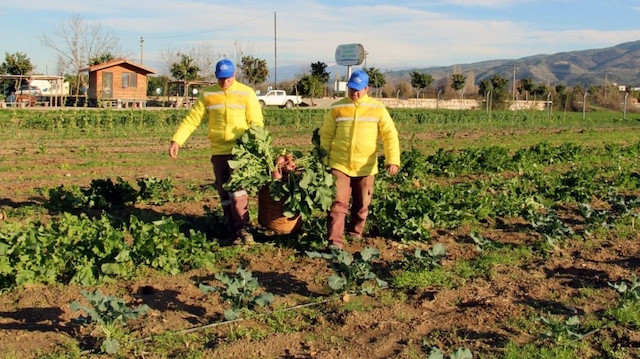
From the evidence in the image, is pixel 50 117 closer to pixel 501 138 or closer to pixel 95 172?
pixel 95 172

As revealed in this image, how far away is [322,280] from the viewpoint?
6090mm

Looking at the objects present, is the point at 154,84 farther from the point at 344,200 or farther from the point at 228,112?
the point at 344,200

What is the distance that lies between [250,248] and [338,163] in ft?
4.15

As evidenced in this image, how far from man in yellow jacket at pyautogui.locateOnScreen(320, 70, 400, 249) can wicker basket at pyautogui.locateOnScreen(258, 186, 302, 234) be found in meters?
0.45

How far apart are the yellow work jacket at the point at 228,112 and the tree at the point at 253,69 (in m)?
50.3

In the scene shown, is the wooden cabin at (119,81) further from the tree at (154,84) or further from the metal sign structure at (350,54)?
the metal sign structure at (350,54)

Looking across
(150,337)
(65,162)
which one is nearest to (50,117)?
(65,162)

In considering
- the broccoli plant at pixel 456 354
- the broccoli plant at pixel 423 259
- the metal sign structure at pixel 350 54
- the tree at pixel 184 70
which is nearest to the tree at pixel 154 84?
the tree at pixel 184 70

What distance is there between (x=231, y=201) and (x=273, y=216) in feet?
1.58

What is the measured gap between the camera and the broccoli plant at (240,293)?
4977mm

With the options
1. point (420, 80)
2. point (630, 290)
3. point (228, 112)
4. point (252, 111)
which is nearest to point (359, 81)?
point (252, 111)

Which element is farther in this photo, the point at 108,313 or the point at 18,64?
the point at 18,64

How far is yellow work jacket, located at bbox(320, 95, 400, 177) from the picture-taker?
22.6 ft

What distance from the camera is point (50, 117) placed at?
2384cm
